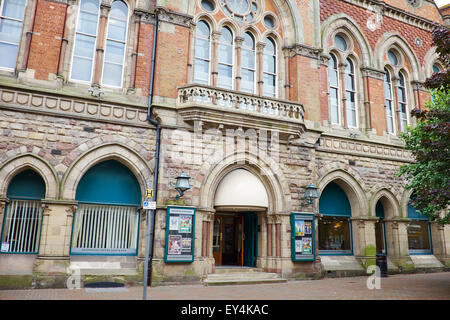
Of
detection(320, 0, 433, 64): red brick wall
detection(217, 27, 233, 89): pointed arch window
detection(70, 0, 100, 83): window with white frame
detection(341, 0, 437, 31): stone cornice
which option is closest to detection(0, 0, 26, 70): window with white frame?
detection(70, 0, 100, 83): window with white frame

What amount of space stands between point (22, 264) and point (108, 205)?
3242mm

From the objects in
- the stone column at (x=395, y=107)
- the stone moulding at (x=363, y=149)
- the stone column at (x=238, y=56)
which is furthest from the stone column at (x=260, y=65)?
the stone column at (x=395, y=107)

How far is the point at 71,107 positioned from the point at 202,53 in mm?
5921

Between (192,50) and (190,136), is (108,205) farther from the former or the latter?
(192,50)

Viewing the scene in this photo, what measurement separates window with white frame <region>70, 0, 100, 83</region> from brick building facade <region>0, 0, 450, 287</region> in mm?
41

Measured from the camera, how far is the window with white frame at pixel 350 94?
18.5m

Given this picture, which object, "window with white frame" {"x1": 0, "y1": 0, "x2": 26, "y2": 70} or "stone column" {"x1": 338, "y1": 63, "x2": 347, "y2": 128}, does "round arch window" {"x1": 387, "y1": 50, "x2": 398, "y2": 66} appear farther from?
"window with white frame" {"x1": 0, "y1": 0, "x2": 26, "y2": 70}

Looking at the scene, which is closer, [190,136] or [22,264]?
[22,264]

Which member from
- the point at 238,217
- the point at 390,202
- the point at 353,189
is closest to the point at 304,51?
the point at 353,189

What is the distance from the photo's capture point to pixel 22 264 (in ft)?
37.9

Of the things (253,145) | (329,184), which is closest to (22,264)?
(253,145)

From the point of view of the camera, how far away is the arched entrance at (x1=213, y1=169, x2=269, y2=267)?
14.1 metres

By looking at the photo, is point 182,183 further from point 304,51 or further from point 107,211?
point 304,51

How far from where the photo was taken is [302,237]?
14492 mm
